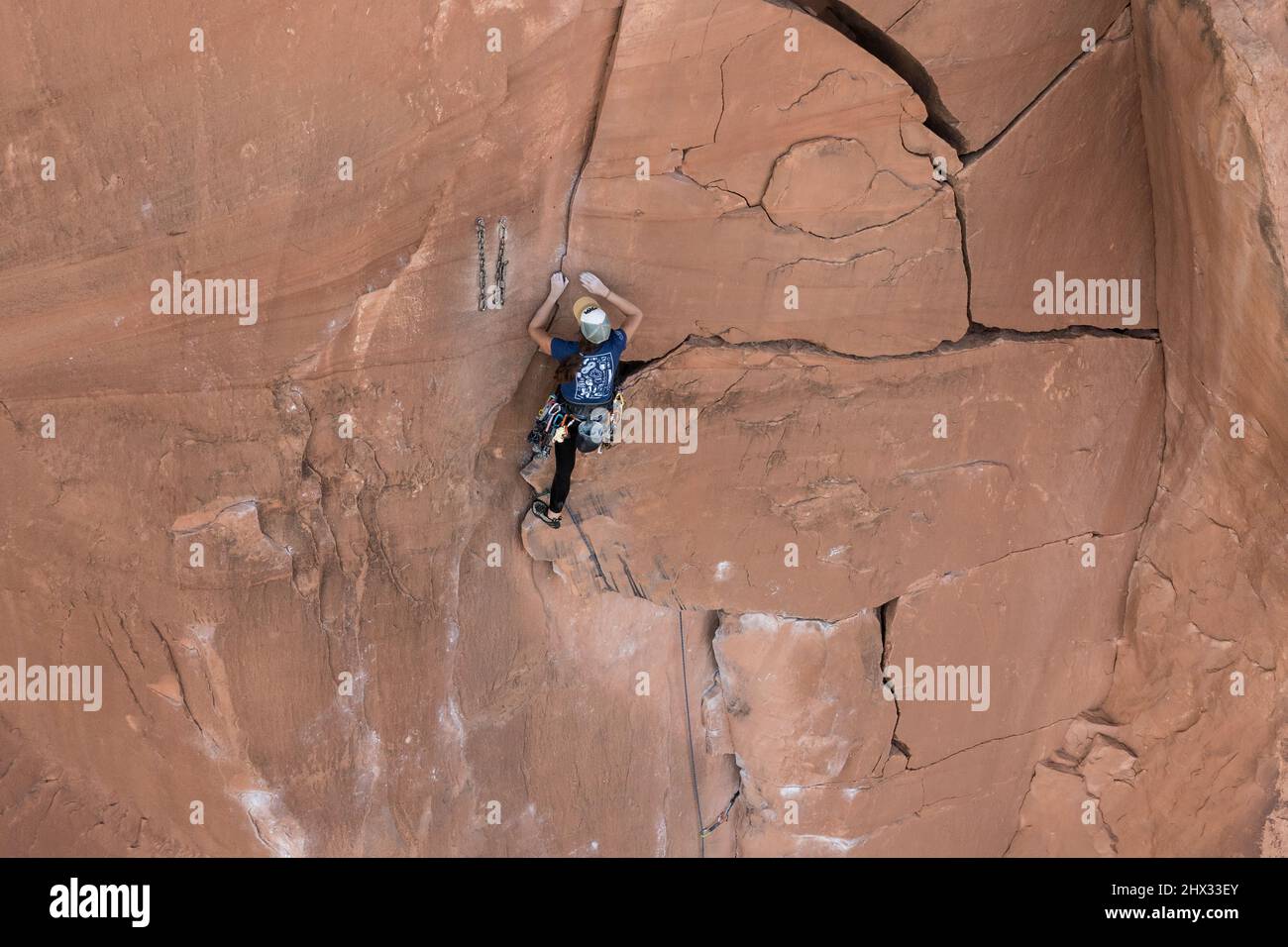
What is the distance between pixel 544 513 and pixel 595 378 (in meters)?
0.73

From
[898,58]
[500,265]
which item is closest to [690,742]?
[500,265]

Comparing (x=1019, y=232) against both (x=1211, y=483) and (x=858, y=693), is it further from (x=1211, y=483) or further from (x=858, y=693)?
(x=858, y=693)

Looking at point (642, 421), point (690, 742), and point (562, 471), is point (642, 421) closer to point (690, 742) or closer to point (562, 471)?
point (562, 471)

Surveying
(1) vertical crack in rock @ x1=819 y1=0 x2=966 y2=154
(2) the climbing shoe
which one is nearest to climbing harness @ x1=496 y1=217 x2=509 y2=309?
(2) the climbing shoe

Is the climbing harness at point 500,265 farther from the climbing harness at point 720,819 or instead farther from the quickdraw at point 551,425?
the climbing harness at point 720,819

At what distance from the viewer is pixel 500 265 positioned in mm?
3822

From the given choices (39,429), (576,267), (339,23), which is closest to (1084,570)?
(576,267)

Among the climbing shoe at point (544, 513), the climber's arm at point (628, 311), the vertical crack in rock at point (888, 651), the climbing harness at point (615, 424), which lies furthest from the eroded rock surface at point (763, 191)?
the vertical crack in rock at point (888, 651)

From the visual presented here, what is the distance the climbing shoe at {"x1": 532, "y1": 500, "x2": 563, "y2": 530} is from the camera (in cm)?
417

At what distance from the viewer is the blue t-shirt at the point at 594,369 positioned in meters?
3.72

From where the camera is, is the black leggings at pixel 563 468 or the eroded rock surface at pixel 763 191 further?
the black leggings at pixel 563 468

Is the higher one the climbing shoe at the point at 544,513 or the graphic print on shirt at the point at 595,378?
the graphic print on shirt at the point at 595,378

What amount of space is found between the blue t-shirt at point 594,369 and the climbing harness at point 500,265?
0.92 ft

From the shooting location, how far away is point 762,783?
16.5 ft
